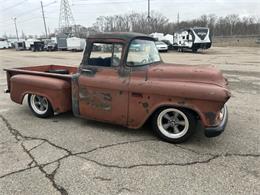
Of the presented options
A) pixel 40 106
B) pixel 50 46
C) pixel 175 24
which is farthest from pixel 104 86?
pixel 175 24

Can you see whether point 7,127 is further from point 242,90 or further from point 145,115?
point 242,90

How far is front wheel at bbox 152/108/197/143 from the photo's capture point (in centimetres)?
387

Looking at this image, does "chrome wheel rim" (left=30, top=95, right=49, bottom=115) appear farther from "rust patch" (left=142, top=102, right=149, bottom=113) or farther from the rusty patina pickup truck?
"rust patch" (left=142, top=102, right=149, bottom=113)

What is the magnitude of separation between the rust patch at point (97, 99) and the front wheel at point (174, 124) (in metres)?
0.90

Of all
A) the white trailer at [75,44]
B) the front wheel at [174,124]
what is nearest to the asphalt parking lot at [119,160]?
the front wheel at [174,124]

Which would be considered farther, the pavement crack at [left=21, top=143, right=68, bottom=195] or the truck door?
the truck door

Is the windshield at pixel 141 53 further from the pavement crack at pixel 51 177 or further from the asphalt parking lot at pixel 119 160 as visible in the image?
the pavement crack at pixel 51 177

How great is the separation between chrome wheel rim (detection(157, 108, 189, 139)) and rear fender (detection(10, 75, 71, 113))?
2050mm

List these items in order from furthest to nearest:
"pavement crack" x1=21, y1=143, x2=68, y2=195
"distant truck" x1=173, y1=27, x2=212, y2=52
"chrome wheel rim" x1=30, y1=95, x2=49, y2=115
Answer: "distant truck" x1=173, y1=27, x2=212, y2=52 < "chrome wheel rim" x1=30, y1=95, x2=49, y2=115 < "pavement crack" x1=21, y1=143, x2=68, y2=195

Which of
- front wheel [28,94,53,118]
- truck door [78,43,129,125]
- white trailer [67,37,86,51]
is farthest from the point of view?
white trailer [67,37,86,51]

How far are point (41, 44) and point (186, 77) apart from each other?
49.8 metres

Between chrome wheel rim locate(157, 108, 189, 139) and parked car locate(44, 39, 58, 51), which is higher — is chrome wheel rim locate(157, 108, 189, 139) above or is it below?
below

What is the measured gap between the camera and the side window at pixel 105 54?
13.9 ft

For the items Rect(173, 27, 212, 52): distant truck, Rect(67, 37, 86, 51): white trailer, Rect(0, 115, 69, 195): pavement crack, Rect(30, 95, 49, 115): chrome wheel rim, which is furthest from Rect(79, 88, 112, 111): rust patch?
Rect(67, 37, 86, 51): white trailer
